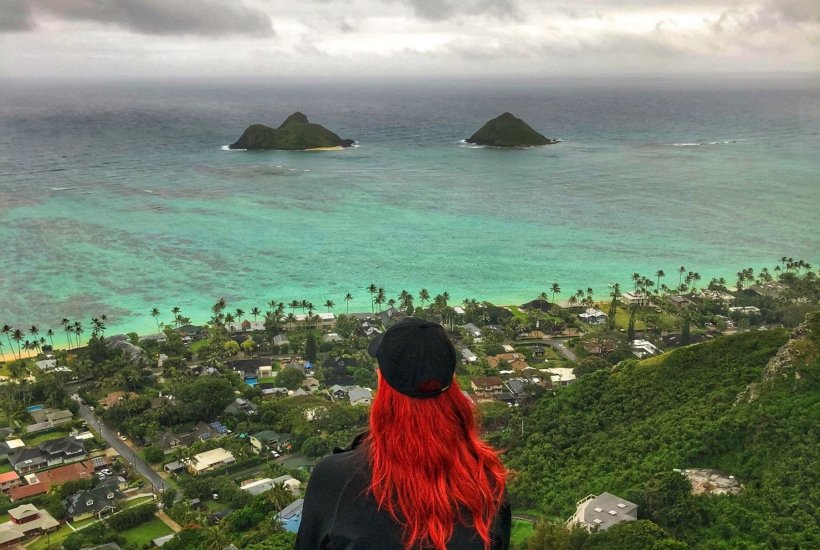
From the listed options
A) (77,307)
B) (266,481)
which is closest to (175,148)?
(77,307)

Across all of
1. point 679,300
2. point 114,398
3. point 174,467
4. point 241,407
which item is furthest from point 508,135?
point 174,467

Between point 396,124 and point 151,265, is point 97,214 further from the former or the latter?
point 396,124

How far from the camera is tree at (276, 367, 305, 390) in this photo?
13.0 meters

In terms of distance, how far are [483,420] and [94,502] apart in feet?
22.5

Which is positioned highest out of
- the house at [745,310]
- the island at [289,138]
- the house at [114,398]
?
the island at [289,138]

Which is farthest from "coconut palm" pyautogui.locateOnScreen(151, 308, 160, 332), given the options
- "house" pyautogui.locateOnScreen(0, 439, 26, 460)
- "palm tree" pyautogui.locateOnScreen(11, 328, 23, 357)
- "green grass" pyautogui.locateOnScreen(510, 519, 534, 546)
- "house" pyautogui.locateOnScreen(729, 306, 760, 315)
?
"house" pyautogui.locateOnScreen(729, 306, 760, 315)

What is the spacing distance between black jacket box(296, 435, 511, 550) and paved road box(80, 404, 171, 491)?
9.50 m

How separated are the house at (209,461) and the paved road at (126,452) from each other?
0.42 meters

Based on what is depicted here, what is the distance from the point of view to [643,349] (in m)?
14.3

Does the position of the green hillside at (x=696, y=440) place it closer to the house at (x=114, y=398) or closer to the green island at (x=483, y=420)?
the green island at (x=483, y=420)

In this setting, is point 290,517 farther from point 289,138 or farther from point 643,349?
point 289,138

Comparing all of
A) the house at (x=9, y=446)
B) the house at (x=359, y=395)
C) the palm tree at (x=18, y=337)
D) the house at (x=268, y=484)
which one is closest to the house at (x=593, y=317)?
the house at (x=359, y=395)

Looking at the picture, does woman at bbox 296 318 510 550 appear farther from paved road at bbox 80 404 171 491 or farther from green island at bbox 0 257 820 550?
paved road at bbox 80 404 171 491

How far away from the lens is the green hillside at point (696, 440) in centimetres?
743
